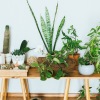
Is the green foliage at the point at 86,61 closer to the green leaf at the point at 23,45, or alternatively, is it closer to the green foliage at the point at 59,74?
the green foliage at the point at 59,74

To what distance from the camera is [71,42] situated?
2201mm

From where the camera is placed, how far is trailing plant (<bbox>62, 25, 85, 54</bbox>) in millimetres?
2197

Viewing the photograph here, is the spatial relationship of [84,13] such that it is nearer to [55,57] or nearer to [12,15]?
[55,57]

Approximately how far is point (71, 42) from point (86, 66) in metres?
0.29

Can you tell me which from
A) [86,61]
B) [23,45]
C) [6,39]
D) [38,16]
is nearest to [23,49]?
[23,45]

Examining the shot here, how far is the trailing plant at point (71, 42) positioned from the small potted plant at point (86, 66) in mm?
124

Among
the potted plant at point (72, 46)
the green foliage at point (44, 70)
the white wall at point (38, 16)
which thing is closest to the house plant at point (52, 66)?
the green foliage at point (44, 70)

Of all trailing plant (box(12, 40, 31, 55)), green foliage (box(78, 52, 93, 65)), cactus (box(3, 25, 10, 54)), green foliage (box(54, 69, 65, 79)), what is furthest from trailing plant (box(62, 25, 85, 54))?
cactus (box(3, 25, 10, 54))

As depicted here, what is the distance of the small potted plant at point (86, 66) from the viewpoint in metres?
2.07

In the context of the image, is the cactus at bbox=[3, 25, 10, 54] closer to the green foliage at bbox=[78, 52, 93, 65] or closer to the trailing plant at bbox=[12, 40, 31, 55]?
the trailing plant at bbox=[12, 40, 31, 55]

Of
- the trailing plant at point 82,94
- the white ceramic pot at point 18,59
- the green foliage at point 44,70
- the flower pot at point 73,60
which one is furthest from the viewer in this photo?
the trailing plant at point 82,94

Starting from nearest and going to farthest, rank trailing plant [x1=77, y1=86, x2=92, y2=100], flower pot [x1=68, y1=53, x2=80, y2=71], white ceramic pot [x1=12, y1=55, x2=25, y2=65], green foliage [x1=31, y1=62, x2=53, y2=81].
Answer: green foliage [x1=31, y1=62, x2=53, y2=81]
flower pot [x1=68, y1=53, x2=80, y2=71]
white ceramic pot [x1=12, y1=55, x2=25, y2=65]
trailing plant [x1=77, y1=86, x2=92, y2=100]

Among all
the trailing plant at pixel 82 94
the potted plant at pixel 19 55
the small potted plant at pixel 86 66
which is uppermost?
the potted plant at pixel 19 55

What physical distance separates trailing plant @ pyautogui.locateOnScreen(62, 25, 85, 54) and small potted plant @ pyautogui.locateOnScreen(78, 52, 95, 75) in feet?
0.41
